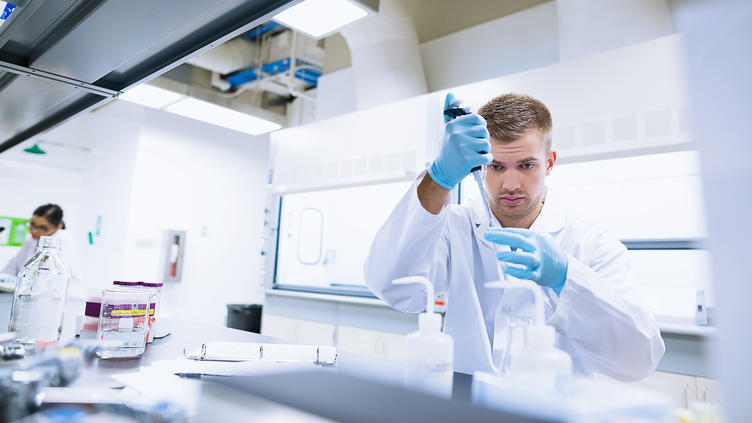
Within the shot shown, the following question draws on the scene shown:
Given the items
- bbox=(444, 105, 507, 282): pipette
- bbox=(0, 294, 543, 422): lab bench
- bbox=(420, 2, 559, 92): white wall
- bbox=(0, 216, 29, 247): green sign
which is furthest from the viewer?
bbox=(0, 216, 29, 247): green sign

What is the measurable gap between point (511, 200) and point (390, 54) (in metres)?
1.98

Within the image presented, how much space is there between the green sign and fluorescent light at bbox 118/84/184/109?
212 cm

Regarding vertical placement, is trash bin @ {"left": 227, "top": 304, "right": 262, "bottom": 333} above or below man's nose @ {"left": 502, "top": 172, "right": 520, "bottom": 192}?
below

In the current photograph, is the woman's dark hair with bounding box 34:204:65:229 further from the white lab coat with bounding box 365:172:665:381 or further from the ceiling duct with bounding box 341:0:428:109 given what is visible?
the white lab coat with bounding box 365:172:665:381

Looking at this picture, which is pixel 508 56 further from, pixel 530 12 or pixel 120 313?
pixel 120 313

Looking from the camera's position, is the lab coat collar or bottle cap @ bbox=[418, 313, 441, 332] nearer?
bottle cap @ bbox=[418, 313, 441, 332]

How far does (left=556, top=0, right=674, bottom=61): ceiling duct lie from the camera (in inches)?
82.3

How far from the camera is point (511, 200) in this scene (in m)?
1.30

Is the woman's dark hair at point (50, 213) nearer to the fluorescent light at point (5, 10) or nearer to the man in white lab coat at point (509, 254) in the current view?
the fluorescent light at point (5, 10)

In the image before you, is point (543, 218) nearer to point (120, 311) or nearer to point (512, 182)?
point (512, 182)

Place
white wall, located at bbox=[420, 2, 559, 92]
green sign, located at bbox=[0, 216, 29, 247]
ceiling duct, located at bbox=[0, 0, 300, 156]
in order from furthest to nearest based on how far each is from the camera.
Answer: green sign, located at bbox=[0, 216, 29, 247] < white wall, located at bbox=[420, 2, 559, 92] < ceiling duct, located at bbox=[0, 0, 300, 156]

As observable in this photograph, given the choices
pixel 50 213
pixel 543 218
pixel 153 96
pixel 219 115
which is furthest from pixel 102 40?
pixel 50 213

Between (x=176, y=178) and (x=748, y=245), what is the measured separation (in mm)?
4826

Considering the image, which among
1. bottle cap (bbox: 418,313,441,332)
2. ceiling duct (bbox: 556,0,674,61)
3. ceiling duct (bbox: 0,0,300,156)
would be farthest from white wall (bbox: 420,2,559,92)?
bottle cap (bbox: 418,313,441,332)
